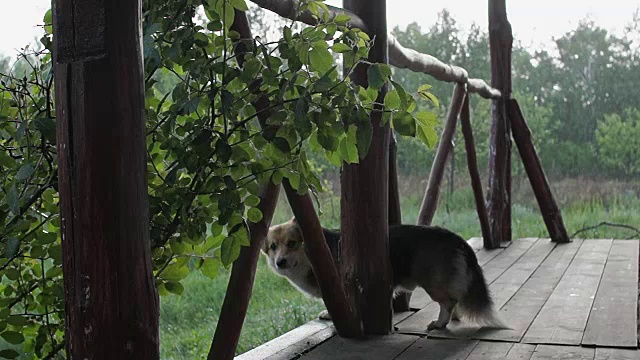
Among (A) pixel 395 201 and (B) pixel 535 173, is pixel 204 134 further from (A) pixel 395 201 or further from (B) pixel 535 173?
(B) pixel 535 173

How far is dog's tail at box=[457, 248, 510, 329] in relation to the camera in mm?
2658

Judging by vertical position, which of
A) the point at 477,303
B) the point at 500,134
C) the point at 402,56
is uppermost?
the point at 402,56

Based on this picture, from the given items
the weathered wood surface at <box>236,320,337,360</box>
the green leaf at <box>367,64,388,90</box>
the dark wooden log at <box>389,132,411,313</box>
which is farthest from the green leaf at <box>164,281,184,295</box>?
the dark wooden log at <box>389,132,411,313</box>

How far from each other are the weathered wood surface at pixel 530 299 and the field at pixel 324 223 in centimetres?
122

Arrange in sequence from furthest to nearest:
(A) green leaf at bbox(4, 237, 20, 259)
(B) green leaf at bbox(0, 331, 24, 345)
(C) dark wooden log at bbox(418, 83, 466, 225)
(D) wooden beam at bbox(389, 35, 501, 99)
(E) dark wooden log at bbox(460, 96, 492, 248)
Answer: (E) dark wooden log at bbox(460, 96, 492, 248) → (C) dark wooden log at bbox(418, 83, 466, 225) → (D) wooden beam at bbox(389, 35, 501, 99) → (B) green leaf at bbox(0, 331, 24, 345) → (A) green leaf at bbox(4, 237, 20, 259)

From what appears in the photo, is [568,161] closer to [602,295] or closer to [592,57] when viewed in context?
[592,57]

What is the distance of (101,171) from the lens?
1.20 meters

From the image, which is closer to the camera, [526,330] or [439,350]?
[439,350]

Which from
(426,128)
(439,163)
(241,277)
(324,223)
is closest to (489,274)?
(439,163)

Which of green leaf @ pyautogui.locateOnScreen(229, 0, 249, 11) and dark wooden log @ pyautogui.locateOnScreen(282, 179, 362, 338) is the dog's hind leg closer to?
dark wooden log @ pyautogui.locateOnScreen(282, 179, 362, 338)

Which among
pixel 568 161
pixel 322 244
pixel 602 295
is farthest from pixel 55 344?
pixel 568 161

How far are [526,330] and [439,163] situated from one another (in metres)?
1.62

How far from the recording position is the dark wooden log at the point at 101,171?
1197mm

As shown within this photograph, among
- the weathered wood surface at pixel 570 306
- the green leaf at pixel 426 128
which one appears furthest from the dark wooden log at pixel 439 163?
the green leaf at pixel 426 128
